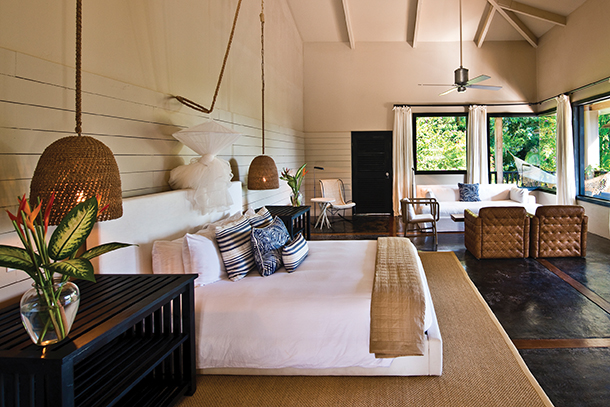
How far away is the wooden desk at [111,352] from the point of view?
1346 mm

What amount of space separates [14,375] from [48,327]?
6.7 inches

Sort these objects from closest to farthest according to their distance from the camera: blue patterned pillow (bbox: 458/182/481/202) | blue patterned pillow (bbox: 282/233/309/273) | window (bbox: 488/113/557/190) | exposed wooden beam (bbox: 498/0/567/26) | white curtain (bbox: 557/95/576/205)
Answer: blue patterned pillow (bbox: 282/233/309/273)
white curtain (bbox: 557/95/576/205)
exposed wooden beam (bbox: 498/0/567/26)
blue patterned pillow (bbox: 458/182/481/202)
window (bbox: 488/113/557/190)

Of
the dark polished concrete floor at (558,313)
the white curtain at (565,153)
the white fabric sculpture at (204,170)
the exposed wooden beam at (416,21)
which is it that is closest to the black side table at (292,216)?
the white fabric sculpture at (204,170)

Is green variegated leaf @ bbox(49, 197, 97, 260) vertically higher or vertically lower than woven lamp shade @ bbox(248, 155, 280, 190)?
lower

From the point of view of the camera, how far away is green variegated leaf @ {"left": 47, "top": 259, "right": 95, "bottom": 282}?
1.40 m

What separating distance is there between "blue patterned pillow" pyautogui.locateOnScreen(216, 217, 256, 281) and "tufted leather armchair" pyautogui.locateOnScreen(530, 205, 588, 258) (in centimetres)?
395

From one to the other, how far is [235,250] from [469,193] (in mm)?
6709

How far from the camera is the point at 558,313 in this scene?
11.5 ft

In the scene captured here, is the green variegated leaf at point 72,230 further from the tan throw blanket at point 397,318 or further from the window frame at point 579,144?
the window frame at point 579,144

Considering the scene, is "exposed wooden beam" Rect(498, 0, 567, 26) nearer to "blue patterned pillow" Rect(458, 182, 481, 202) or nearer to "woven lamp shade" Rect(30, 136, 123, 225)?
"blue patterned pillow" Rect(458, 182, 481, 202)

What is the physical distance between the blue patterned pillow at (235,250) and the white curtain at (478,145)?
7.42m

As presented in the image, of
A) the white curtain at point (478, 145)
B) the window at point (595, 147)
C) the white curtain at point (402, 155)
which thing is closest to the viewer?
A: the window at point (595, 147)

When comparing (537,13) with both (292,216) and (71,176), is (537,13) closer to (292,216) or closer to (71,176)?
(292,216)

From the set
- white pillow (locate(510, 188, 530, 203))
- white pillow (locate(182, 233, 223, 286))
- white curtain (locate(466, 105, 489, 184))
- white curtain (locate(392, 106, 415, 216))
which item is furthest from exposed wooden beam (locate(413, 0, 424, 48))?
white pillow (locate(182, 233, 223, 286))
